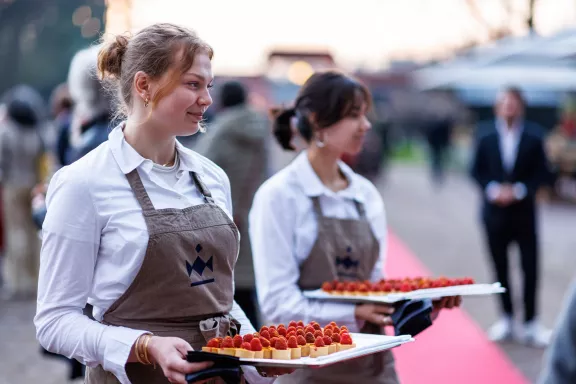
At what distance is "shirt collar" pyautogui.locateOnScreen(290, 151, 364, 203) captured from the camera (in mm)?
3562

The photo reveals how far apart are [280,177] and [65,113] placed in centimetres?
600

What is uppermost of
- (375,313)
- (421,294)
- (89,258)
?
(89,258)

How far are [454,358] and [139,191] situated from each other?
4800 millimetres

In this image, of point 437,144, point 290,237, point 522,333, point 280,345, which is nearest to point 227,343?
point 280,345

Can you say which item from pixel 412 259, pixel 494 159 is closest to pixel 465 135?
pixel 412 259

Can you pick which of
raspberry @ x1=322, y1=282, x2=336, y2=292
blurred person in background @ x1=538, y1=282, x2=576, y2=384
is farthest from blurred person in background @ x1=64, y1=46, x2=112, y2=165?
blurred person in background @ x1=538, y1=282, x2=576, y2=384

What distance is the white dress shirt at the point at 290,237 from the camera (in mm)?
3420

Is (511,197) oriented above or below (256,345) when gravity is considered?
below

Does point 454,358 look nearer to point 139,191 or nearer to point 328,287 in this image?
point 328,287

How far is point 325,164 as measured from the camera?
3.70 metres

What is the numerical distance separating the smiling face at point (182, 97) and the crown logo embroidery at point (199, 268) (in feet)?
1.06

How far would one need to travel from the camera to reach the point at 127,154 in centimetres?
257

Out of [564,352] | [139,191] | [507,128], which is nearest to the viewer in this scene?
[564,352]

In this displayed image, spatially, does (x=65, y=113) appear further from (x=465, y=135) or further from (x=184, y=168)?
(x=465, y=135)
